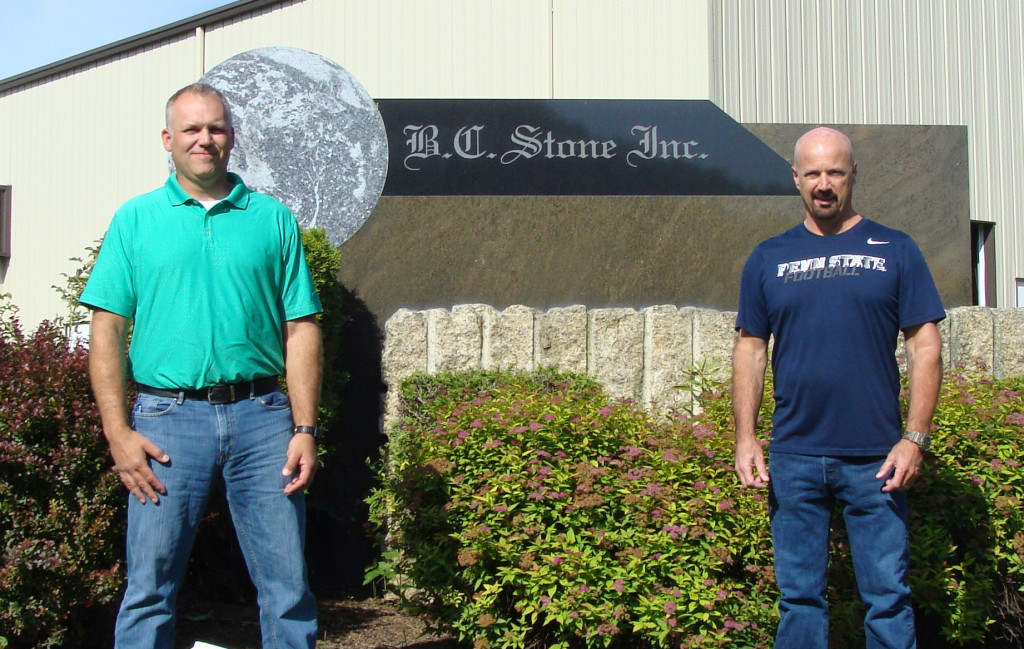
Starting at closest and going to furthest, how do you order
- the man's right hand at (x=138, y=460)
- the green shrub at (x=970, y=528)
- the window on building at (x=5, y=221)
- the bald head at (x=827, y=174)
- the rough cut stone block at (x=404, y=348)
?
the man's right hand at (x=138, y=460) < the bald head at (x=827, y=174) < the green shrub at (x=970, y=528) < the rough cut stone block at (x=404, y=348) < the window on building at (x=5, y=221)

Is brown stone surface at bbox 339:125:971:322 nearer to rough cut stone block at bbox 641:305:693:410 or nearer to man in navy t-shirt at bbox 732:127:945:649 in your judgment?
rough cut stone block at bbox 641:305:693:410

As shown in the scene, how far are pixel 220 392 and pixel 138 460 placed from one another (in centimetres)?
29

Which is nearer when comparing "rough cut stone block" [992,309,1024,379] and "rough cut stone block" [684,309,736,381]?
"rough cut stone block" [684,309,736,381]

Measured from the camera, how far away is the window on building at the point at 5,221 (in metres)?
8.71

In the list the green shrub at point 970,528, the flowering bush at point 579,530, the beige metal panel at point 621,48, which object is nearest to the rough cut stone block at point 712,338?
the flowering bush at point 579,530

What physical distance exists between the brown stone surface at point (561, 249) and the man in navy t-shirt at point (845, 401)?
2838 mm

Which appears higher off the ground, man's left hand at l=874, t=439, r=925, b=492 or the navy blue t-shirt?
the navy blue t-shirt

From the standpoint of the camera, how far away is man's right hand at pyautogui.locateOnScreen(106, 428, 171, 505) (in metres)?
2.70

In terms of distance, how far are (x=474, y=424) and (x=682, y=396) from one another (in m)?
1.52

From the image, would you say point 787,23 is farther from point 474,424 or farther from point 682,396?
point 474,424

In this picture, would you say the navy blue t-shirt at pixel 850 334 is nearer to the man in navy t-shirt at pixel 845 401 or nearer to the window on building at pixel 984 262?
the man in navy t-shirt at pixel 845 401

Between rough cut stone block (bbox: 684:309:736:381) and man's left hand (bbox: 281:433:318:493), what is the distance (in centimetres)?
282

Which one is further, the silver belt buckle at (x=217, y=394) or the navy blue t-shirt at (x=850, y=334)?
the navy blue t-shirt at (x=850, y=334)

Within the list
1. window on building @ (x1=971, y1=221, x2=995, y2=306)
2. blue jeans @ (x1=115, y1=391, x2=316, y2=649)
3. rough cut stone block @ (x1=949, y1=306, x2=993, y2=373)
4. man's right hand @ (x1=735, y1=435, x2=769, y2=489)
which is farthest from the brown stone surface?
window on building @ (x1=971, y1=221, x2=995, y2=306)
